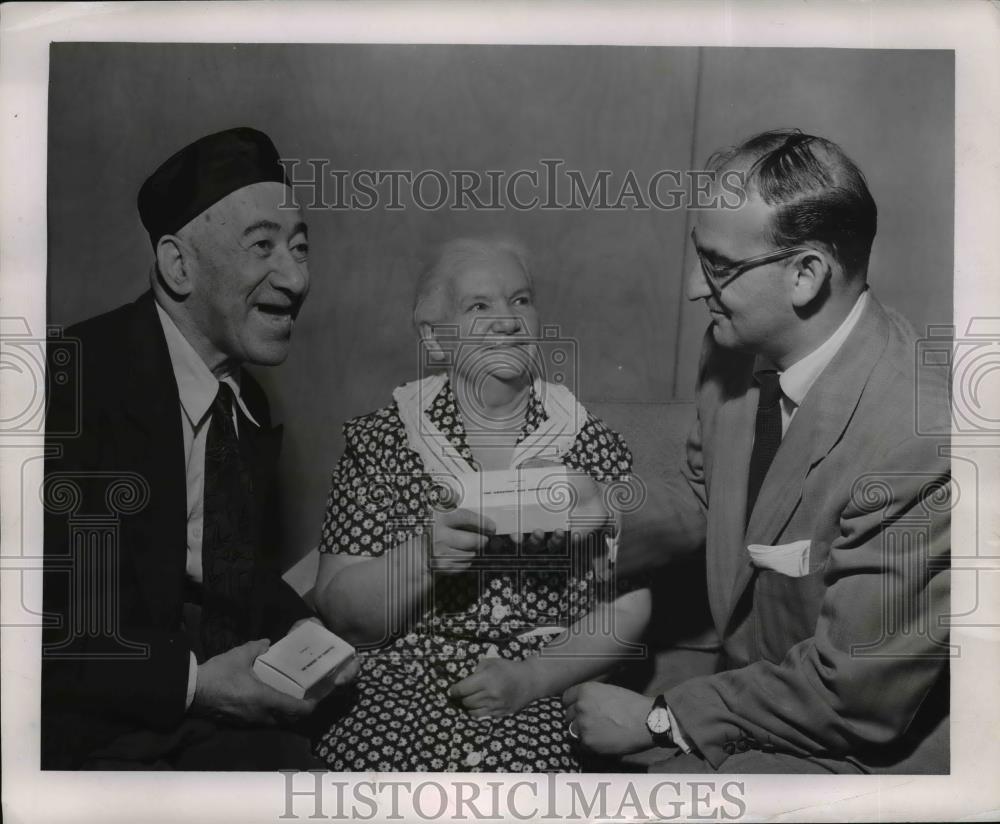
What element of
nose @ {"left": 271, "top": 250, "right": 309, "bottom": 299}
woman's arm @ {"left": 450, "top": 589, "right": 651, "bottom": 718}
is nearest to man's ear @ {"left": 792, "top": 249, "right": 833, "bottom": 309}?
woman's arm @ {"left": 450, "top": 589, "right": 651, "bottom": 718}

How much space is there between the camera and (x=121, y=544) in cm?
240

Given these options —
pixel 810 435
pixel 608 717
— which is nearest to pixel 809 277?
pixel 810 435

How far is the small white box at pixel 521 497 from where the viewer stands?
2363 millimetres

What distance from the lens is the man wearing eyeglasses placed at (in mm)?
2334

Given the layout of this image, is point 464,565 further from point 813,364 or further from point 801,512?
point 813,364

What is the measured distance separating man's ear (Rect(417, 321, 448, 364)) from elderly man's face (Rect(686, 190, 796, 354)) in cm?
60

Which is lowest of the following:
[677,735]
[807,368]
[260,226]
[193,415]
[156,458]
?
[677,735]

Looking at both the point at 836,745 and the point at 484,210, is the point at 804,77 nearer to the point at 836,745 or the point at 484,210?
the point at 484,210

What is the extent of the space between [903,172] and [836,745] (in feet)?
4.47

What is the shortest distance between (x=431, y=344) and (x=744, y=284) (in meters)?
0.74

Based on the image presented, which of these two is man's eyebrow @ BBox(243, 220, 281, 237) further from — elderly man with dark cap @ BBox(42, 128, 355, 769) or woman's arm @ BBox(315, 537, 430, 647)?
woman's arm @ BBox(315, 537, 430, 647)

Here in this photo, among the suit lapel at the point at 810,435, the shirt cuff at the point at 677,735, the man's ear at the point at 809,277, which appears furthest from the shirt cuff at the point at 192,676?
the man's ear at the point at 809,277

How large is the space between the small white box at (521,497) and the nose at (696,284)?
51cm

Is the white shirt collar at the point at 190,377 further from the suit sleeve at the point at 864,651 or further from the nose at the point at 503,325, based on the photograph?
the suit sleeve at the point at 864,651
